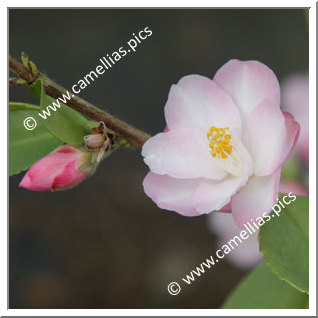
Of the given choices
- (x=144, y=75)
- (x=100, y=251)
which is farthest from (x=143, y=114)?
(x=100, y=251)

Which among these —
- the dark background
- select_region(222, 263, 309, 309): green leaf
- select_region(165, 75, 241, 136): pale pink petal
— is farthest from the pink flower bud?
the dark background

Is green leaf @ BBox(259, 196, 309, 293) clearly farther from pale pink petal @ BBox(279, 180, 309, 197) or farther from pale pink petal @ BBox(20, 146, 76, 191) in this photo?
pale pink petal @ BBox(279, 180, 309, 197)

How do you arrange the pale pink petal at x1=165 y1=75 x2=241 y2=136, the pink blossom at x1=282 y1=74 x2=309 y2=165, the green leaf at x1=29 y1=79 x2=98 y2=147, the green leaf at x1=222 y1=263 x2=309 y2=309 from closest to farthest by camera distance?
the green leaf at x1=29 y1=79 x2=98 y2=147, the pale pink petal at x1=165 y1=75 x2=241 y2=136, the green leaf at x1=222 y1=263 x2=309 y2=309, the pink blossom at x1=282 y1=74 x2=309 y2=165

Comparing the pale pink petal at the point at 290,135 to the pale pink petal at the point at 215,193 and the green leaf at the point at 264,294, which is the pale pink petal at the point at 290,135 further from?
the green leaf at the point at 264,294

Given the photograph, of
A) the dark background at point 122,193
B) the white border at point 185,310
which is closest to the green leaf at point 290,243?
the white border at point 185,310

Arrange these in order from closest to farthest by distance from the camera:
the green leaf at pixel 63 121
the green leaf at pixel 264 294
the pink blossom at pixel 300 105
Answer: the green leaf at pixel 63 121
the green leaf at pixel 264 294
the pink blossom at pixel 300 105

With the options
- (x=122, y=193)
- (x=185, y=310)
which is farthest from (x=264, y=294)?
(x=122, y=193)

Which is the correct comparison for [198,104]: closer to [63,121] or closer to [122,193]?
[63,121]

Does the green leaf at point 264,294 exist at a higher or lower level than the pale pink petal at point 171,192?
lower

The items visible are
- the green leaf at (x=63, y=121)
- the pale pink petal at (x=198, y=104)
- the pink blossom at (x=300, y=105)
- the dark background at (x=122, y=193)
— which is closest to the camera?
the green leaf at (x=63, y=121)
